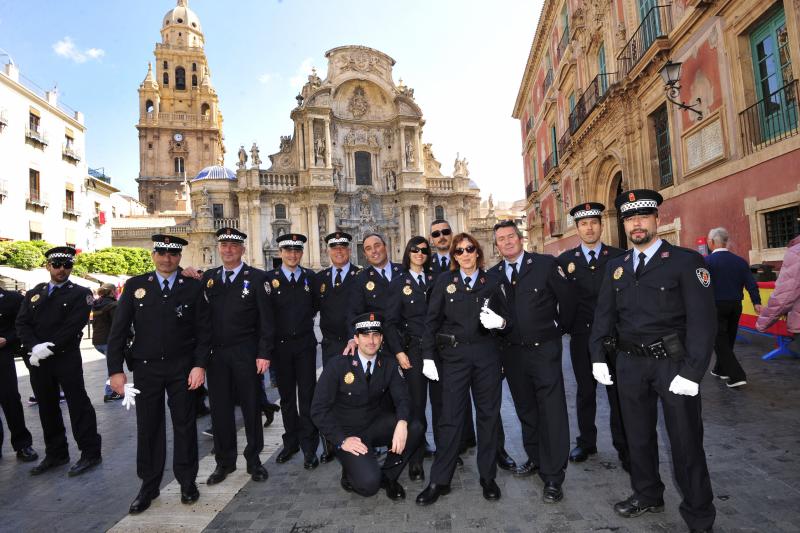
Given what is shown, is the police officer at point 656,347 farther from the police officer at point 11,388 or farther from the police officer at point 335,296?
the police officer at point 11,388

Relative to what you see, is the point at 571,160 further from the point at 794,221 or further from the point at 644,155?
the point at 794,221

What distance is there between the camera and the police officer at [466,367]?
3.73 m

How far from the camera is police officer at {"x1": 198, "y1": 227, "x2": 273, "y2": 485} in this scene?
4328mm

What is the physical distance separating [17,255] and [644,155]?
24192 millimetres

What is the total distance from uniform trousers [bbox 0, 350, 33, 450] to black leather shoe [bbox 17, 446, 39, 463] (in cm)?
3

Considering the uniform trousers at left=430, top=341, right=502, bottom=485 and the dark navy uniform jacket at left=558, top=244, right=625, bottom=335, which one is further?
the dark navy uniform jacket at left=558, top=244, right=625, bottom=335

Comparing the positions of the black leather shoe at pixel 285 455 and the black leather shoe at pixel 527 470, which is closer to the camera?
the black leather shoe at pixel 527 470

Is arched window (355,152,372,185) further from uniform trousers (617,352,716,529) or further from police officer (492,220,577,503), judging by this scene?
uniform trousers (617,352,716,529)

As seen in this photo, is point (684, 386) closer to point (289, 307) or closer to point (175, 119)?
point (289, 307)

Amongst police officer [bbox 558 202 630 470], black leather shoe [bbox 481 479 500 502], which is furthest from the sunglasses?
black leather shoe [bbox 481 479 500 502]

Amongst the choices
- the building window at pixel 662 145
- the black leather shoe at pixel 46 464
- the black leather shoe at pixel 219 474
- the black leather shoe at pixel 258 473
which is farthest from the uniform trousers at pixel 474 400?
the building window at pixel 662 145

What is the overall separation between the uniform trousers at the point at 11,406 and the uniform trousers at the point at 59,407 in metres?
0.47

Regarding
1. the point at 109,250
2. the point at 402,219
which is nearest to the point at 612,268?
the point at 109,250

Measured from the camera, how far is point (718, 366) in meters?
6.56
